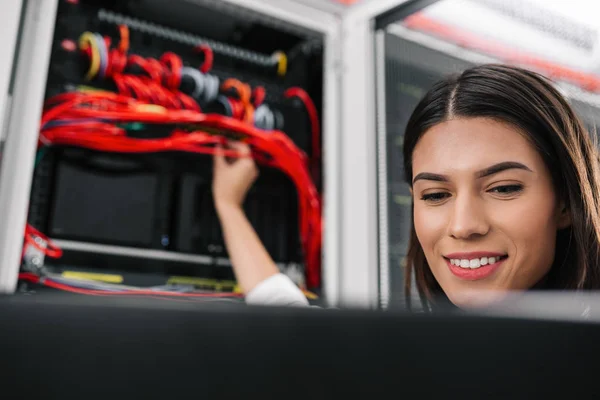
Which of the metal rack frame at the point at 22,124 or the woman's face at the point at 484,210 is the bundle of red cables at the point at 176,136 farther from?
the woman's face at the point at 484,210

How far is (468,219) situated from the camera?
0.90 m

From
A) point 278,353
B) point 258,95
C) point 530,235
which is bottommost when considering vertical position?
point 278,353

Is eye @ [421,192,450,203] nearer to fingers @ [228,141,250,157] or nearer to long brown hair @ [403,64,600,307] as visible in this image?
long brown hair @ [403,64,600,307]

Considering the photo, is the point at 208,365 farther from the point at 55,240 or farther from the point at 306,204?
the point at 306,204

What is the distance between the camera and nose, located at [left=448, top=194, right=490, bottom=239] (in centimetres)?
89

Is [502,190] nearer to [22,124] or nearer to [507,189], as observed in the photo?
[507,189]

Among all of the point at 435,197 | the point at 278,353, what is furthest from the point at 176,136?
the point at 278,353

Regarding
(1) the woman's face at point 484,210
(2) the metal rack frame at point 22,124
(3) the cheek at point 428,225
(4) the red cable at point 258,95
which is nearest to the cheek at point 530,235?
(1) the woman's face at point 484,210

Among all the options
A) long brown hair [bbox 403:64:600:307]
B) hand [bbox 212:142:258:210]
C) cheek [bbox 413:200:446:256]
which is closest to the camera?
long brown hair [bbox 403:64:600:307]

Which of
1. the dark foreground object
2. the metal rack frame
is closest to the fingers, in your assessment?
the metal rack frame

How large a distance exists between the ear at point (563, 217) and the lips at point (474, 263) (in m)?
0.10

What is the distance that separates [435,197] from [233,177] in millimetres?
579

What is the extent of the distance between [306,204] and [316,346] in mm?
1312

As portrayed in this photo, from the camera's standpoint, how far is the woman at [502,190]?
85cm
